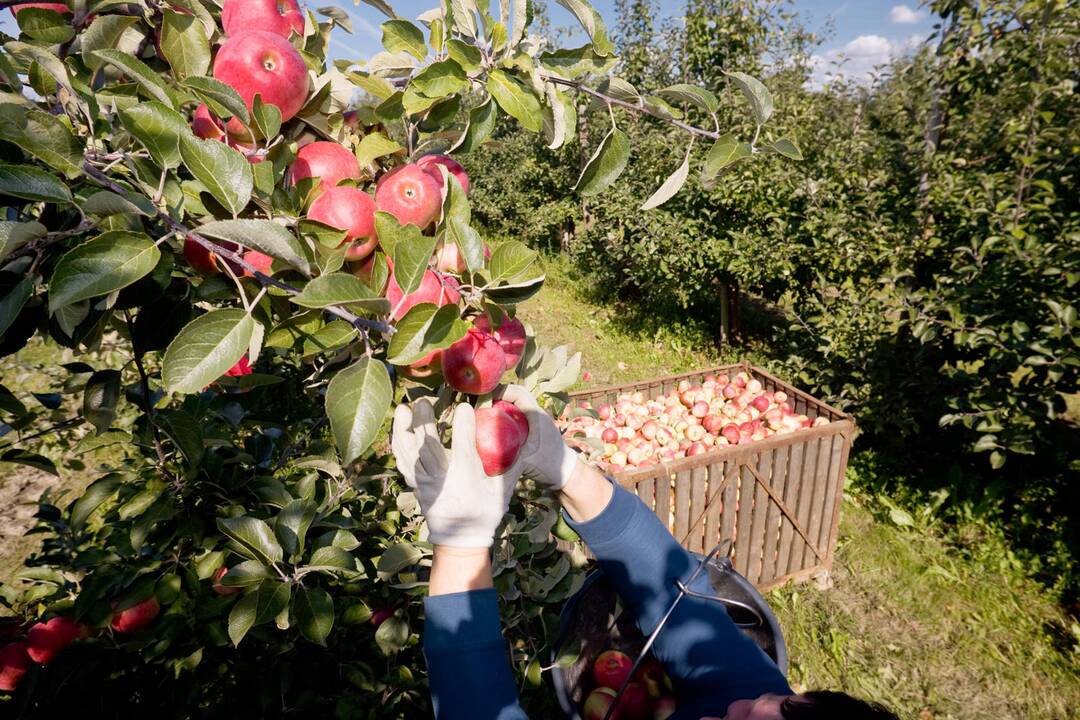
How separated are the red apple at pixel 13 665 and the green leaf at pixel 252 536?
76 cm

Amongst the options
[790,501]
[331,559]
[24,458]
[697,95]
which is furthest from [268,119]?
[790,501]

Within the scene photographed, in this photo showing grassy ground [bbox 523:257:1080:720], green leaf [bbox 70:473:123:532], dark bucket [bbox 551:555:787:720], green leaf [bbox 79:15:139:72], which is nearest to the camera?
green leaf [bbox 79:15:139:72]

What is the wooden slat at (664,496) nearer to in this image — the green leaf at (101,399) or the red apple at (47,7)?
the green leaf at (101,399)

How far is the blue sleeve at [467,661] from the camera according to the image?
3.59 ft

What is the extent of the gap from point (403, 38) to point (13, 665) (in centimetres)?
160

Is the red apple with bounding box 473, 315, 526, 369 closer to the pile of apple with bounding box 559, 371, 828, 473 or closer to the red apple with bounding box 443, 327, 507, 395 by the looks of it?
the red apple with bounding box 443, 327, 507, 395

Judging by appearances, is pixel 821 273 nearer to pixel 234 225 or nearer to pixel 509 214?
pixel 234 225

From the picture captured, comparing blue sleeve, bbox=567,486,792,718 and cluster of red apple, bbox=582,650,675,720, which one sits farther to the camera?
cluster of red apple, bbox=582,650,675,720

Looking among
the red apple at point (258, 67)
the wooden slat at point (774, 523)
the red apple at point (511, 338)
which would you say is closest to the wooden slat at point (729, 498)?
the wooden slat at point (774, 523)

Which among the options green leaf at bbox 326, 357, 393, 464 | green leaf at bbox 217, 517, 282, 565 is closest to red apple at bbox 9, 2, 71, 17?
green leaf at bbox 326, 357, 393, 464

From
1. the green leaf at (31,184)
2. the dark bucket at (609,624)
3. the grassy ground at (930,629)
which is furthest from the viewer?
the grassy ground at (930,629)

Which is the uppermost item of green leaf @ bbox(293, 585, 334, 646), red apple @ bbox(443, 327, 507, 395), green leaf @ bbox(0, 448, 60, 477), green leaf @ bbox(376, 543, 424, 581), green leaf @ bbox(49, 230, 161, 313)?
green leaf @ bbox(49, 230, 161, 313)

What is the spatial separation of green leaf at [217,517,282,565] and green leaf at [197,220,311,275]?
1.98 feet

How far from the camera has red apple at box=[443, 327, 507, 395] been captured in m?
0.90
